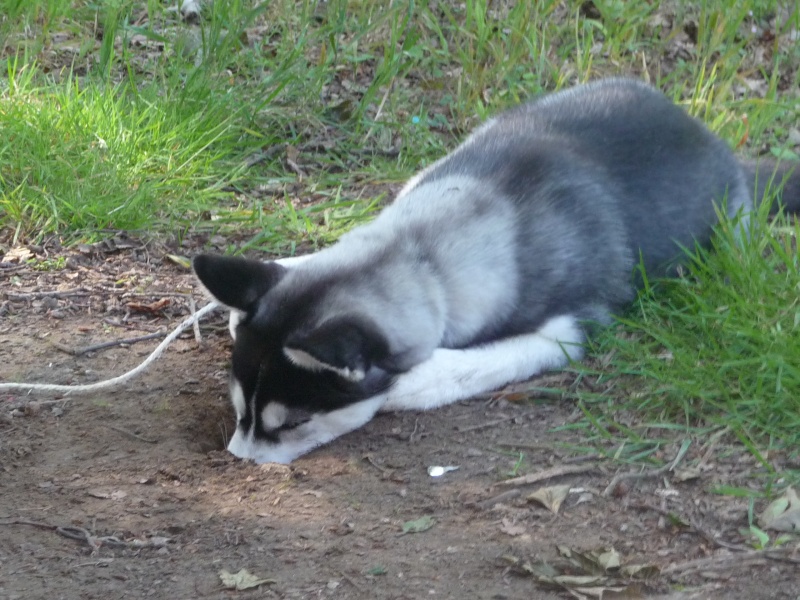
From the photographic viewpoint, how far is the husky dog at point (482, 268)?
3143mm

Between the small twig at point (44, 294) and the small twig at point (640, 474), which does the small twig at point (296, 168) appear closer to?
the small twig at point (44, 294)

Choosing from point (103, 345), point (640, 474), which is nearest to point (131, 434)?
point (103, 345)

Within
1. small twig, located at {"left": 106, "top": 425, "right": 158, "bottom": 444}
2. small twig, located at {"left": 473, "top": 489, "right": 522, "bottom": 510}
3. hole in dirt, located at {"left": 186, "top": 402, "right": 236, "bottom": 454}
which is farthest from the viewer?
hole in dirt, located at {"left": 186, "top": 402, "right": 236, "bottom": 454}

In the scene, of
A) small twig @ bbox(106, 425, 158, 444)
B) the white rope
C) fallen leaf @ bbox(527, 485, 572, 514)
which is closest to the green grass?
fallen leaf @ bbox(527, 485, 572, 514)

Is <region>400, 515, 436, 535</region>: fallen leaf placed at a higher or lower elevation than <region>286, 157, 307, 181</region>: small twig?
higher

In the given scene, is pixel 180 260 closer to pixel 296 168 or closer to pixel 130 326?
pixel 130 326

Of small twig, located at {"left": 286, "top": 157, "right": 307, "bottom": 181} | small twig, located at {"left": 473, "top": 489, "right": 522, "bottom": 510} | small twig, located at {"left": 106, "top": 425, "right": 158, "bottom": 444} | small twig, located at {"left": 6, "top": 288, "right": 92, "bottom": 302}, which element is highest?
small twig, located at {"left": 473, "top": 489, "right": 522, "bottom": 510}

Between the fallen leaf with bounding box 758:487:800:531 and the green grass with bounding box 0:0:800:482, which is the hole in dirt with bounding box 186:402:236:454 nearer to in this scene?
the green grass with bounding box 0:0:800:482

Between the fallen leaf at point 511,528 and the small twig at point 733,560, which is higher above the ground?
the small twig at point 733,560

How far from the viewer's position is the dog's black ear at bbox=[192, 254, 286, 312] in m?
3.11

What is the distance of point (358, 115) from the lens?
5.69 meters

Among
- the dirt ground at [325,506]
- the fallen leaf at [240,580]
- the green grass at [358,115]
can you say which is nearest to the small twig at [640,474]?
the dirt ground at [325,506]

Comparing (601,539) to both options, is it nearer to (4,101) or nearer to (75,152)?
(75,152)

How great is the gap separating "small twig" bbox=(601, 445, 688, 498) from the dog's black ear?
4.11 feet
